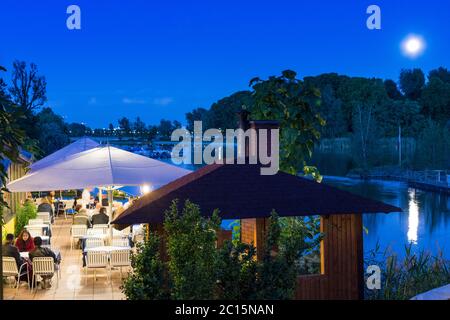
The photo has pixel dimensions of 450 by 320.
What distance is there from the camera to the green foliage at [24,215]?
2020 cm

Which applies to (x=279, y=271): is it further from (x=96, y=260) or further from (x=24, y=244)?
(x=24, y=244)

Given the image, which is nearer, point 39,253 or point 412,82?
point 39,253

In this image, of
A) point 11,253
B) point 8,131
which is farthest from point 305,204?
point 11,253

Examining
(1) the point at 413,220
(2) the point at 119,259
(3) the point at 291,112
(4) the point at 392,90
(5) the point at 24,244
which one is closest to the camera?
(2) the point at 119,259

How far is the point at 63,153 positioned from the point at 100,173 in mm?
6975

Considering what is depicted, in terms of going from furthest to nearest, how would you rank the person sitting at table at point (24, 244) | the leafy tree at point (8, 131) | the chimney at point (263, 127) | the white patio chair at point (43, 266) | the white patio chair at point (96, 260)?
the person sitting at table at point (24, 244)
the white patio chair at point (96, 260)
the white patio chair at point (43, 266)
the chimney at point (263, 127)
the leafy tree at point (8, 131)

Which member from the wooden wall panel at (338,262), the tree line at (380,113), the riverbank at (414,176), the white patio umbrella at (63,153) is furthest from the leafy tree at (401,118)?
the wooden wall panel at (338,262)

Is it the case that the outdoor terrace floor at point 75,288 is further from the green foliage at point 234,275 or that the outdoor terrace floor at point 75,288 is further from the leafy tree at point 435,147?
the leafy tree at point 435,147

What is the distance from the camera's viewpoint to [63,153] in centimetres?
2055

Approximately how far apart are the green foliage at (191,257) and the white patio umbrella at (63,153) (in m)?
10.9

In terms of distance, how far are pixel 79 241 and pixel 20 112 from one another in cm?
910

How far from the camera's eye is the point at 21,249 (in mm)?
13555
